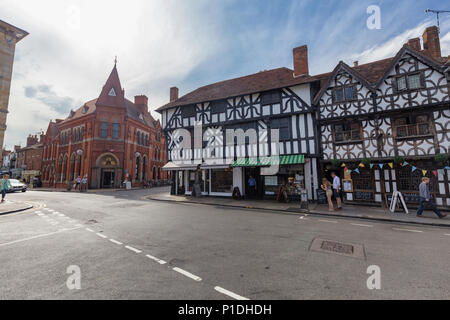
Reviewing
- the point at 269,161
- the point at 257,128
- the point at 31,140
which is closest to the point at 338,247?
the point at 269,161

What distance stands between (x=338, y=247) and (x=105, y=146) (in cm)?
3116

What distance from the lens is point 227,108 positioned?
16328 mm

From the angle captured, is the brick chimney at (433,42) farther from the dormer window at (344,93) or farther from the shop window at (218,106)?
the shop window at (218,106)

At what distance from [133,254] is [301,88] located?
47.1 ft

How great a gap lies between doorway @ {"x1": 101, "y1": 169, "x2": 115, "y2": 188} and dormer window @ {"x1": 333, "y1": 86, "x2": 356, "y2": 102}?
29.5 meters

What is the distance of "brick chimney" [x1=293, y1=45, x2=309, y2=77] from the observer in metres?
14.8

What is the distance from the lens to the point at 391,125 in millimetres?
11516

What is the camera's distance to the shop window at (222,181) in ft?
52.2

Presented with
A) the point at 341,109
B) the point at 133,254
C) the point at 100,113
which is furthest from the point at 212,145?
the point at 100,113

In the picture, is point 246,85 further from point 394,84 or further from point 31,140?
point 31,140

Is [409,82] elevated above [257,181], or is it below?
above

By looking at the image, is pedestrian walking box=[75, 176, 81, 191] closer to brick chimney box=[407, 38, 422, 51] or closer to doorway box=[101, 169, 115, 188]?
doorway box=[101, 169, 115, 188]
